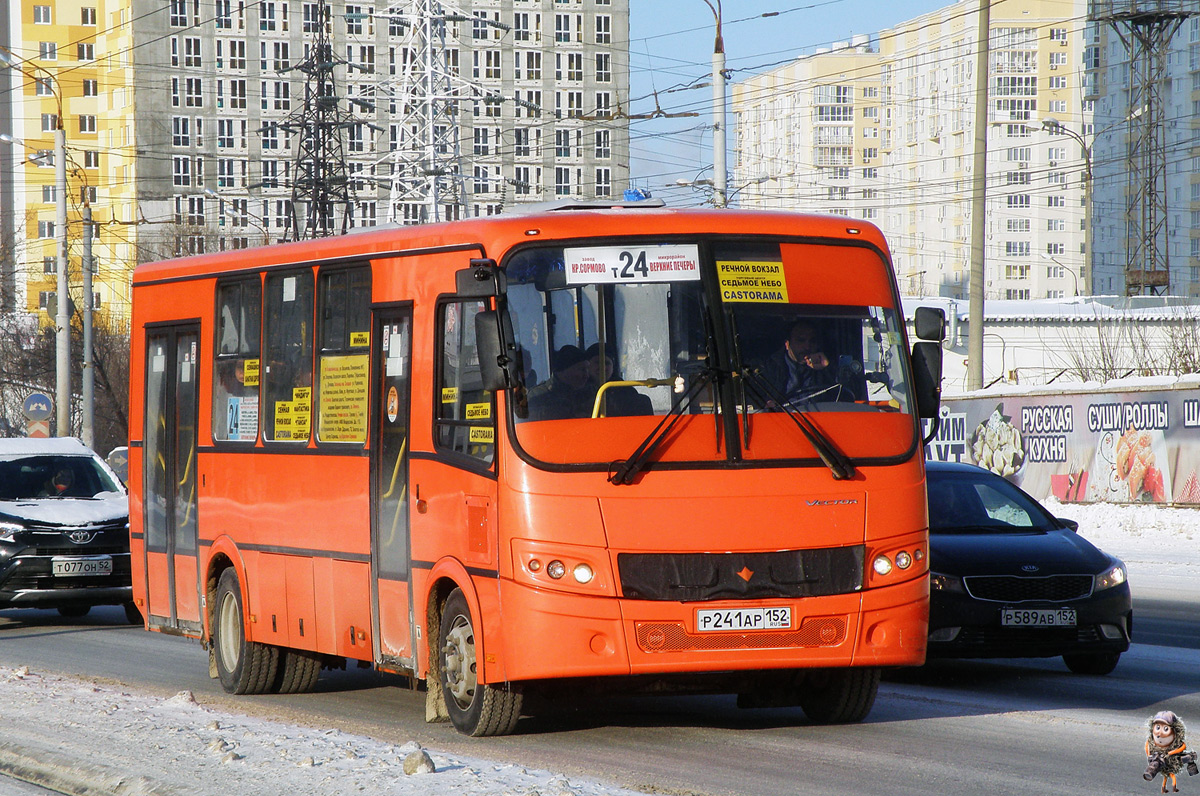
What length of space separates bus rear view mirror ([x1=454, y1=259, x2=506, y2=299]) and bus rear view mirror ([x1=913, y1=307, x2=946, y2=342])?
2.15 m

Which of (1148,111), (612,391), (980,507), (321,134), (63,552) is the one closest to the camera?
(612,391)

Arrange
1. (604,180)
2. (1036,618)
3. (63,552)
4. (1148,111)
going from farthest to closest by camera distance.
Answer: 1. (604,180)
2. (1148,111)
3. (63,552)
4. (1036,618)

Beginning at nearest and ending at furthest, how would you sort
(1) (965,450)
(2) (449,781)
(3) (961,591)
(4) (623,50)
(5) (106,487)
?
1. (2) (449,781)
2. (3) (961,591)
3. (5) (106,487)
4. (1) (965,450)
5. (4) (623,50)

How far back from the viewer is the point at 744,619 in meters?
8.26

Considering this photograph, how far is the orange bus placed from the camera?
8.23 metres

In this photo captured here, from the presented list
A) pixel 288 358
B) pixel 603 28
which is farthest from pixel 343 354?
pixel 603 28

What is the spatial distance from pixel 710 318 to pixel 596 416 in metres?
0.79

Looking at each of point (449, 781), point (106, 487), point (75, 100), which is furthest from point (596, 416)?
point (75, 100)

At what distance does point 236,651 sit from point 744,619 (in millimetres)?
4624

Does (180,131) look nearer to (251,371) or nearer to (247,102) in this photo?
(247,102)

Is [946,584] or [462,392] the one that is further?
[946,584]

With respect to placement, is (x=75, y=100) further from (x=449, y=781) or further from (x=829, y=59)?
(x=449, y=781)

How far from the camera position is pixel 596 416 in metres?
8.36

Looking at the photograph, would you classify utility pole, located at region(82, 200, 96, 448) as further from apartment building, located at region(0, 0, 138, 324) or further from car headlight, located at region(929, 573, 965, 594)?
apartment building, located at region(0, 0, 138, 324)
